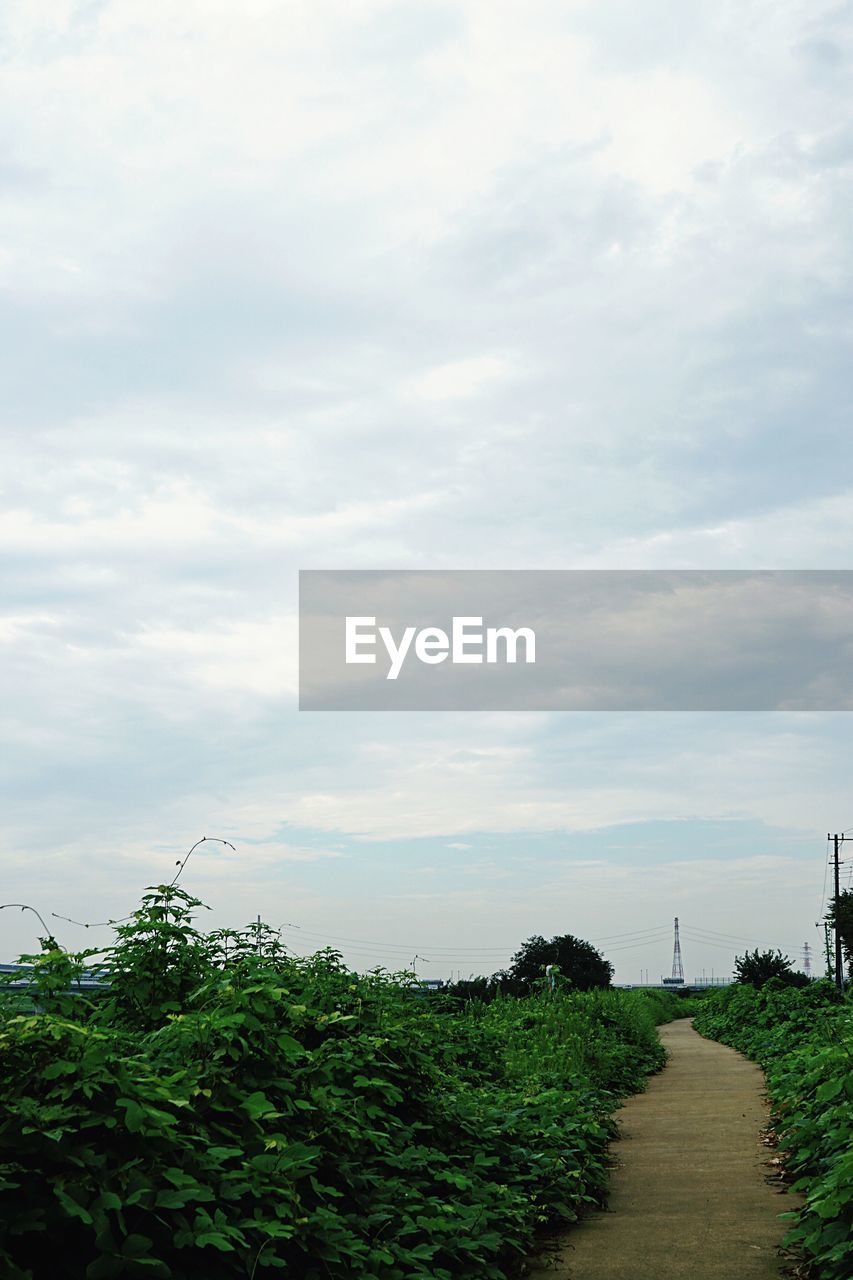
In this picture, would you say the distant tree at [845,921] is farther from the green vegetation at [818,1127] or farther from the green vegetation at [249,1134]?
the green vegetation at [249,1134]

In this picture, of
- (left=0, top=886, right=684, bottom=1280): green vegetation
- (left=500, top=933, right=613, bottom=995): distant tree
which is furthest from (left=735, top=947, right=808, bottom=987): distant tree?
(left=0, top=886, right=684, bottom=1280): green vegetation

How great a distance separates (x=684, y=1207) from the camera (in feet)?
24.2

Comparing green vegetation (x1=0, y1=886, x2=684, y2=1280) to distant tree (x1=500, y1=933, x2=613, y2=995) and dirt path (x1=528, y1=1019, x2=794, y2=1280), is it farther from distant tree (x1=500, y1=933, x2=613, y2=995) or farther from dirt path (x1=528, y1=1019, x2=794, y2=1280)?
distant tree (x1=500, y1=933, x2=613, y2=995)

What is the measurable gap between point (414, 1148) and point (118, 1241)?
9.44 feet

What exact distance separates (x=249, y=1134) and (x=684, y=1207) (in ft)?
12.2

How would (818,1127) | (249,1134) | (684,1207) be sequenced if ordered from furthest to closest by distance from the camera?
(818,1127) < (684,1207) < (249,1134)

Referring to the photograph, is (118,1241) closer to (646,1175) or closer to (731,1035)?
(646,1175)

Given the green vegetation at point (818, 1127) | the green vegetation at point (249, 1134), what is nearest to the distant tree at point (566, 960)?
the green vegetation at point (818, 1127)

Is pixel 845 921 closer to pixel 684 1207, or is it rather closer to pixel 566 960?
pixel 566 960

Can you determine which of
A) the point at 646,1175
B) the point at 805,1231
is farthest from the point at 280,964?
the point at 805,1231

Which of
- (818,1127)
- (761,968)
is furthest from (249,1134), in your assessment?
(761,968)

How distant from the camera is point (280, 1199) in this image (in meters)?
4.86

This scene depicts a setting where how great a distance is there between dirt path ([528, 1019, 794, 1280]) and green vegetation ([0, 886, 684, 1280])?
316 millimetres

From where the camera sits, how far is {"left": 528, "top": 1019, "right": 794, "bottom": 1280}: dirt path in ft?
19.9
